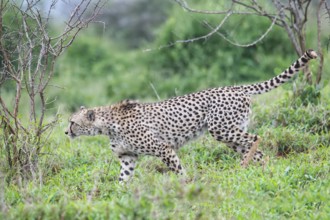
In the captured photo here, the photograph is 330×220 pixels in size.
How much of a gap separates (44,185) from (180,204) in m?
1.81

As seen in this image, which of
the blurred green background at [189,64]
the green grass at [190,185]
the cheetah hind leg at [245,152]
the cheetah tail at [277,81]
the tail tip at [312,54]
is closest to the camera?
the green grass at [190,185]

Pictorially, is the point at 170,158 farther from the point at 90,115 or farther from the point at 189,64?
the point at 189,64

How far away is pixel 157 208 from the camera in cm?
540

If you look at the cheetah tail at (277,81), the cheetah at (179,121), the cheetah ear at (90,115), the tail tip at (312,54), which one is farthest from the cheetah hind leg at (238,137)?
the cheetah ear at (90,115)

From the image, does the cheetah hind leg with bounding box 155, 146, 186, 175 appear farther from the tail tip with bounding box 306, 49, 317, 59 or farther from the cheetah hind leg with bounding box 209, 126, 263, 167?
the tail tip with bounding box 306, 49, 317, 59

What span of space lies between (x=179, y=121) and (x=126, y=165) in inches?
28.1

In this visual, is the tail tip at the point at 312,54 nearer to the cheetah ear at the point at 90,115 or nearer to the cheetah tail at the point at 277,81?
the cheetah tail at the point at 277,81

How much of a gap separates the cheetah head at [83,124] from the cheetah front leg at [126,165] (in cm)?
42

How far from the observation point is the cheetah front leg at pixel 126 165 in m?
7.47

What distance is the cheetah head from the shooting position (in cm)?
777

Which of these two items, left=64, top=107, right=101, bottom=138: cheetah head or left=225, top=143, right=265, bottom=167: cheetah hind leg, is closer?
left=225, top=143, right=265, bottom=167: cheetah hind leg

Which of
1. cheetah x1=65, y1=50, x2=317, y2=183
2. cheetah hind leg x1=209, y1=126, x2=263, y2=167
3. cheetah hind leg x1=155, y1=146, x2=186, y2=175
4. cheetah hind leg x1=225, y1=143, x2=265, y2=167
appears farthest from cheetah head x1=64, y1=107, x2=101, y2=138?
cheetah hind leg x1=225, y1=143, x2=265, y2=167

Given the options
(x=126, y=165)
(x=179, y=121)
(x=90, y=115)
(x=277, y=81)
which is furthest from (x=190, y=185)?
(x=277, y=81)

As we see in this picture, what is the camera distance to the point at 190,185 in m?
5.40
